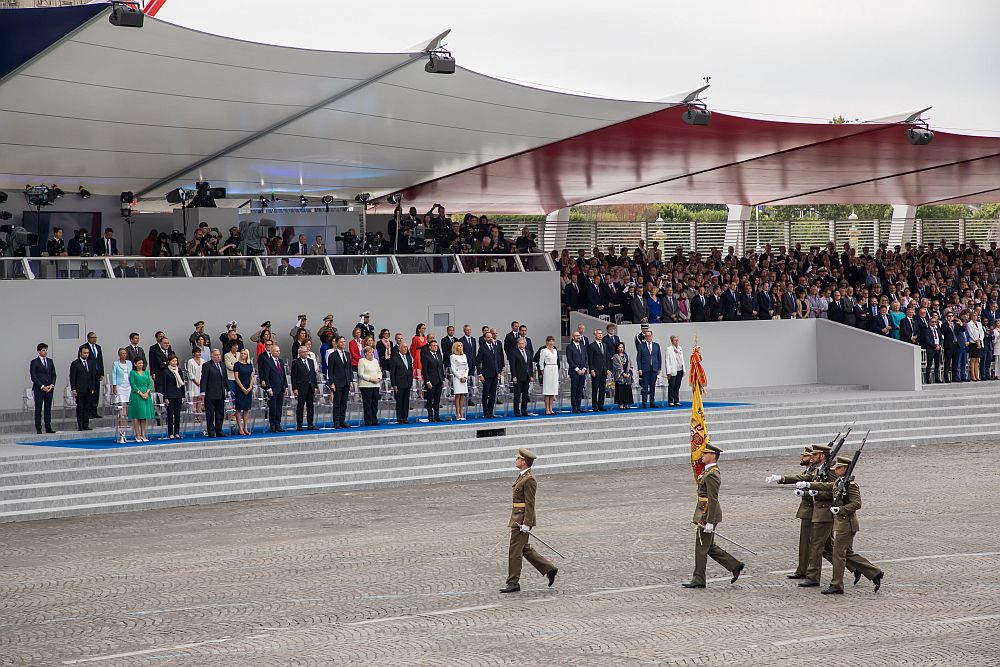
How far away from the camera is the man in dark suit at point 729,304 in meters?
29.4

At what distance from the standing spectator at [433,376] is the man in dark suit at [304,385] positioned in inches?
81.5

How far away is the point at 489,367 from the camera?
23734mm

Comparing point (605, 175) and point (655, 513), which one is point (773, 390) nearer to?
point (605, 175)

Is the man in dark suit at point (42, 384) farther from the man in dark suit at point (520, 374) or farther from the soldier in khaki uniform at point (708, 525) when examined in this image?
the soldier in khaki uniform at point (708, 525)

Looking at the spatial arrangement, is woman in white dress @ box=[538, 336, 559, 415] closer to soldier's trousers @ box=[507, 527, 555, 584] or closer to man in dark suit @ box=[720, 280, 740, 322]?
man in dark suit @ box=[720, 280, 740, 322]

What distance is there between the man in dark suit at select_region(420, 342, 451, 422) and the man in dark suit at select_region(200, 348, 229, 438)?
372 cm

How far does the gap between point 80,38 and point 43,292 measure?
7522 mm

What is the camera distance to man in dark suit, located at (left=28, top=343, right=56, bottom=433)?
68.6 feet

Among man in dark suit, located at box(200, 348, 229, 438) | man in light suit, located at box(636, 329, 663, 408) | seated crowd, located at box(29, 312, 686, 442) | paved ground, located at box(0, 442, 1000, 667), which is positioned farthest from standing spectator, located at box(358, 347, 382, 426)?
man in light suit, located at box(636, 329, 663, 408)

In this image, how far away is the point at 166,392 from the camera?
2086 cm

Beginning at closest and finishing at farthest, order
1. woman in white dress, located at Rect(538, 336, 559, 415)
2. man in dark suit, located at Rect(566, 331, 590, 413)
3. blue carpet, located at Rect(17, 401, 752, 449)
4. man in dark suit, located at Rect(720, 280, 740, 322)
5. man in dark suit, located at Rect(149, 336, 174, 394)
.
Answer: blue carpet, located at Rect(17, 401, 752, 449) < man in dark suit, located at Rect(149, 336, 174, 394) < woman in white dress, located at Rect(538, 336, 559, 415) < man in dark suit, located at Rect(566, 331, 590, 413) < man in dark suit, located at Rect(720, 280, 740, 322)

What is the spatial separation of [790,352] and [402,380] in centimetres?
1127

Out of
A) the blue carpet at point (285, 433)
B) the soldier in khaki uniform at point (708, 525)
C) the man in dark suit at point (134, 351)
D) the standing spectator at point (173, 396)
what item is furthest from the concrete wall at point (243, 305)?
the soldier in khaki uniform at point (708, 525)

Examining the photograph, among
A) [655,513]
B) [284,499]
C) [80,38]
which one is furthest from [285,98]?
[655,513]
